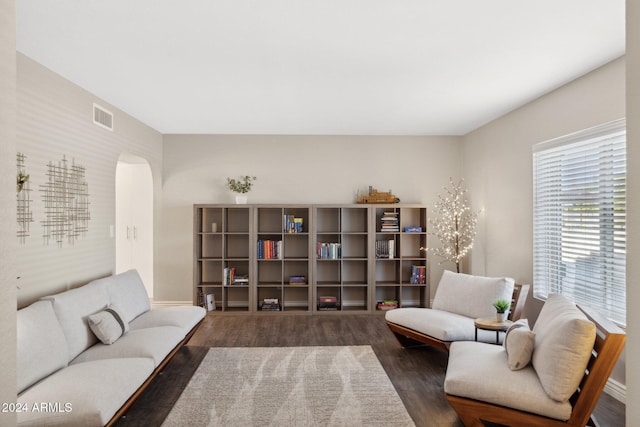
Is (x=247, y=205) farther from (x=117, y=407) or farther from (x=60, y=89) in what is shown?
(x=117, y=407)

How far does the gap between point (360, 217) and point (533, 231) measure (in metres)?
2.62

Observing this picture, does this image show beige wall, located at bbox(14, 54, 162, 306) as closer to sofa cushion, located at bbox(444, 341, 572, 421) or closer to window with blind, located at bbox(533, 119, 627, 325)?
sofa cushion, located at bbox(444, 341, 572, 421)

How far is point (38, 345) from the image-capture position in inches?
102

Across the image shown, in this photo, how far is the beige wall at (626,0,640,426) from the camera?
3.83 feet

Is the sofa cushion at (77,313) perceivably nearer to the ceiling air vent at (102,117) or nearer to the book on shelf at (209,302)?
the ceiling air vent at (102,117)

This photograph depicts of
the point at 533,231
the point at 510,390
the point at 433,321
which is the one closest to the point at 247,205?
the point at 433,321

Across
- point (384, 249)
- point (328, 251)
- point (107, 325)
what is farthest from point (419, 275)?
point (107, 325)

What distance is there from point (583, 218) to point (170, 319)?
3883mm

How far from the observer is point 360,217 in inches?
254

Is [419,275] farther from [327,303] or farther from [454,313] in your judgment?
[454,313]

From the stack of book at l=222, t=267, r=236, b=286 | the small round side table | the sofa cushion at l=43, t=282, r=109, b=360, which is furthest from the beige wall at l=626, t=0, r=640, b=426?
the stack of book at l=222, t=267, r=236, b=286

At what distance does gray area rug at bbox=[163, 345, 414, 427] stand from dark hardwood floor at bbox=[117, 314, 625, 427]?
118 millimetres

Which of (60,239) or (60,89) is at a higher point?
(60,89)

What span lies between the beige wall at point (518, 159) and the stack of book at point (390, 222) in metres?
1.13
